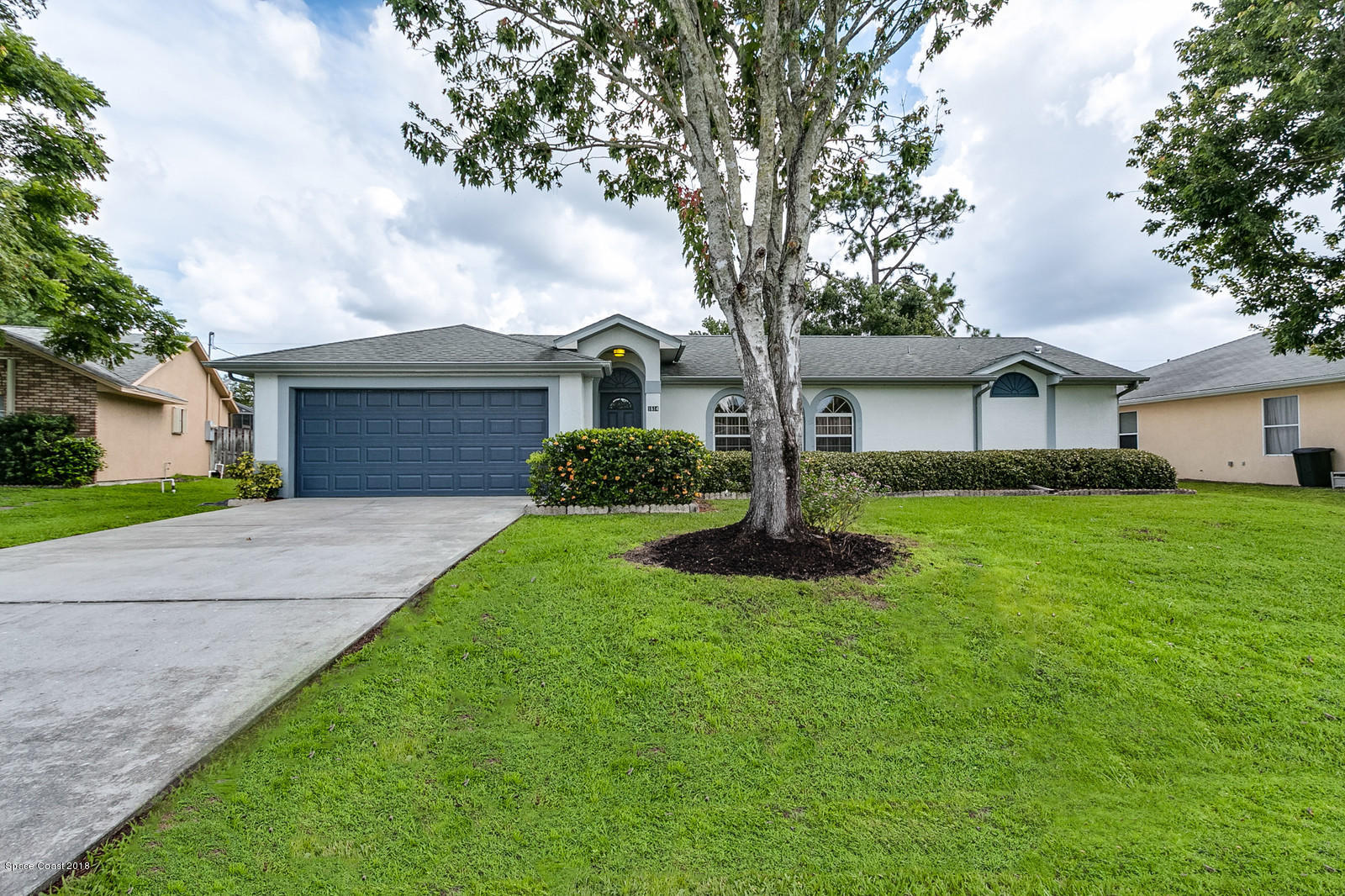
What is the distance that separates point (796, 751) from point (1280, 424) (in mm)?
19785

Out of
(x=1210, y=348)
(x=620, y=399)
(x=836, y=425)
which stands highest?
(x=1210, y=348)

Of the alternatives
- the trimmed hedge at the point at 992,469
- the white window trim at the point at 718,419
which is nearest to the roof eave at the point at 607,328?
the white window trim at the point at 718,419

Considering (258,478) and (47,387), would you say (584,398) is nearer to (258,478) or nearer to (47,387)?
(258,478)

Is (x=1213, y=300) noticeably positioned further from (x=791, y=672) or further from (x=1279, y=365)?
(x=791, y=672)

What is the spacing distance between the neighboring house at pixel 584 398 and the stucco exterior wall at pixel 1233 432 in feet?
11.6

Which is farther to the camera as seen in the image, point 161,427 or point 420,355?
point 161,427

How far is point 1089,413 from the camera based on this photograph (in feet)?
49.4

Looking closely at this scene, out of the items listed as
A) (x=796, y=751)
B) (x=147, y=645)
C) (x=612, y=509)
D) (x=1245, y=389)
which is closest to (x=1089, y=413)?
(x=1245, y=389)

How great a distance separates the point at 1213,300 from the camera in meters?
12.9

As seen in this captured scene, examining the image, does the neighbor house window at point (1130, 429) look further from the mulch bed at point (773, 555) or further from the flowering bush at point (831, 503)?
the mulch bed at point (773, 555)

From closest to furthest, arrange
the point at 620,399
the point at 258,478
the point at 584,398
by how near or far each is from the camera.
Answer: the point at 258,478 < the point at 584,398 < the point at 620,399

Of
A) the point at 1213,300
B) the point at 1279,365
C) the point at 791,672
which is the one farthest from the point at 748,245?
the point at 1279,365

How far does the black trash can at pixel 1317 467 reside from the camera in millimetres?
13352

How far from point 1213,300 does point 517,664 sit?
685 inches
